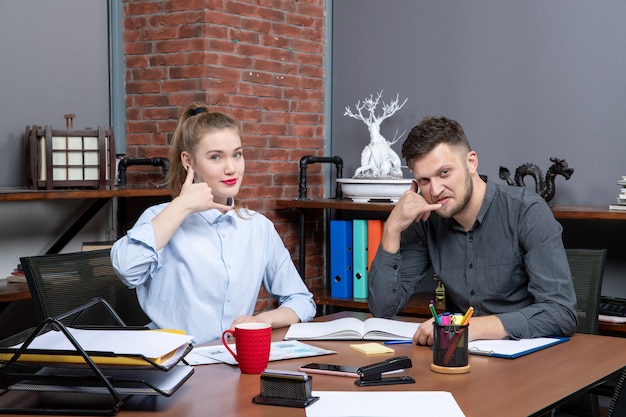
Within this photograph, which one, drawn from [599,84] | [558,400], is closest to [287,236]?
[599,84]

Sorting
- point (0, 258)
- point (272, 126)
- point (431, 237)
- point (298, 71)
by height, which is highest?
point (298, 71)

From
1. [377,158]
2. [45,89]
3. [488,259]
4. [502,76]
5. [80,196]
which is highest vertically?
[502,76]

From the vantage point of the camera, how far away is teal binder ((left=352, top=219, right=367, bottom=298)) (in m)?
3.73

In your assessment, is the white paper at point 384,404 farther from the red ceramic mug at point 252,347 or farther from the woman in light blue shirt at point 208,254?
the woman in light blue shirt at point 208,254

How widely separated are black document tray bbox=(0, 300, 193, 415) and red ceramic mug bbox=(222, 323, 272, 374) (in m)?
0.18

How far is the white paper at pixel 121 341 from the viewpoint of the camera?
1.48 meters

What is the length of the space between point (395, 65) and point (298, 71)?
0.48 meters

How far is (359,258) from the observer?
12.3ft

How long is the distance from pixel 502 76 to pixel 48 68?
201 centimetres

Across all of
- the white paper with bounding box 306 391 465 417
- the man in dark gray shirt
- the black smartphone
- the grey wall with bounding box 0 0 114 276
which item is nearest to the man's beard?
the man in dark gray shirt

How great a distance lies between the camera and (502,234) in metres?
2.38

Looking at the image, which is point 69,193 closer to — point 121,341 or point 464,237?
point 464,237

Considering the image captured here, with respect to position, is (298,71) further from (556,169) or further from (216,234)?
(216,234)

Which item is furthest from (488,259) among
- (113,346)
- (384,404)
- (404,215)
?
(113,346)
